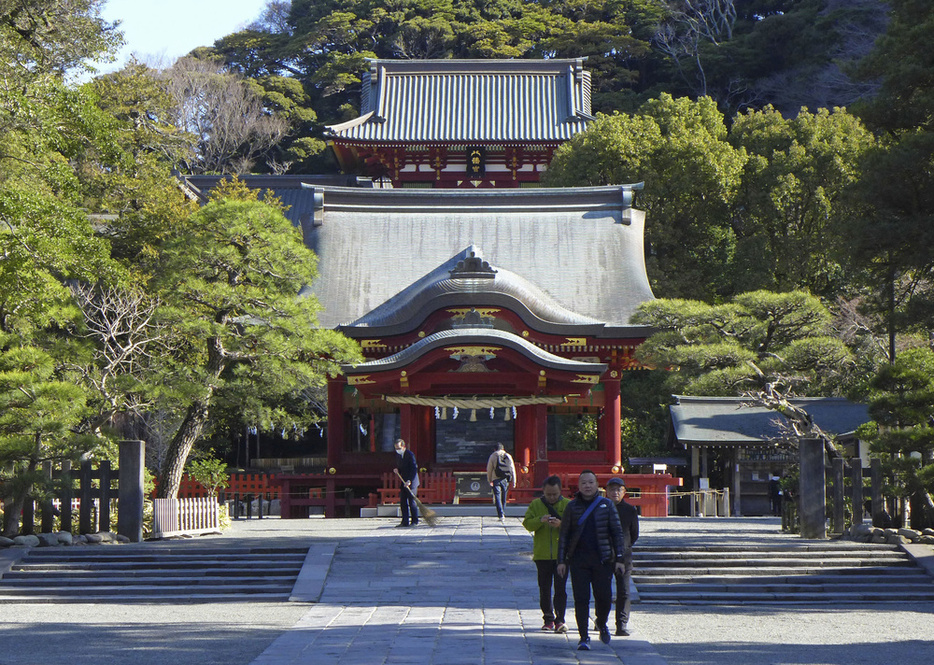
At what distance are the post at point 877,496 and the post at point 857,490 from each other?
16cm

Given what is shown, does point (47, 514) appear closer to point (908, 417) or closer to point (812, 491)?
point (812, 491)

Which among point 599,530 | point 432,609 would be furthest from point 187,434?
point 599,530

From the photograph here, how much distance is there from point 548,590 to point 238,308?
9950 millimetres

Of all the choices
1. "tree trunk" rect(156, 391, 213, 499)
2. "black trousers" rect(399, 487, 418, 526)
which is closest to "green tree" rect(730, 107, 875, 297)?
"black trousers" rect(399, 487, 418, 526)

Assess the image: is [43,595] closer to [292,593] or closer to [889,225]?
[292,593]

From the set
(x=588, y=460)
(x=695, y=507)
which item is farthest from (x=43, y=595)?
(x=695, y=507)

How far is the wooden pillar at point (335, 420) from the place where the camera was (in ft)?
73.0

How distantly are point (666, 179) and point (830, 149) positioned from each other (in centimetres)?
435

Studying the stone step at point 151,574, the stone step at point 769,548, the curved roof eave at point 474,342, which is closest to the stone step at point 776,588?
the stone step at point 769,548

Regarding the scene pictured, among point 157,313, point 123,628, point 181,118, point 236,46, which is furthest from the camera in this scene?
point 236,46

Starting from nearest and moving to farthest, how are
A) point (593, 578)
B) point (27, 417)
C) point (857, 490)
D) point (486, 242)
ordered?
point (593, 578), point (27, 417), point (857, 490), point (486, 242)

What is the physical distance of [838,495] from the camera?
15.1m

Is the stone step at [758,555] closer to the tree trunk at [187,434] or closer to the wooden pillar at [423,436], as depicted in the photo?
the tree trunk at [187,434]

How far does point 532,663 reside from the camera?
773 cm
